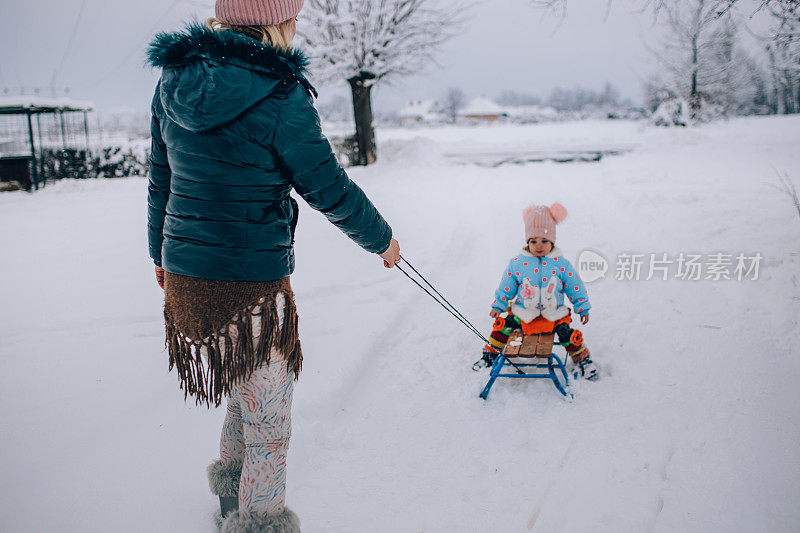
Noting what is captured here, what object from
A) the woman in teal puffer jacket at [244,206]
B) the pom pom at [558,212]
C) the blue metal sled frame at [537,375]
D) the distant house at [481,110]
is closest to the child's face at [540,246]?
the pom pom at [558,212]

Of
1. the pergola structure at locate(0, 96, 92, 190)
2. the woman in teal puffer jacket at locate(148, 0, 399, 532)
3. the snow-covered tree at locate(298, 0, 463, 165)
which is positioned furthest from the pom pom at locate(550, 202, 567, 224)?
the pergola structure at locate(0, 96, 92, 190)

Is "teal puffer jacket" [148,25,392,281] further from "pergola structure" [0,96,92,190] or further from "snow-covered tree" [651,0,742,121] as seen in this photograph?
"snow-covered tree" [651,0,742,121]

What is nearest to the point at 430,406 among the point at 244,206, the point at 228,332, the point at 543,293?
the point at 543,293

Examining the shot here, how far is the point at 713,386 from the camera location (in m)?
3.50

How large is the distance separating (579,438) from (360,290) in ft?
9.61

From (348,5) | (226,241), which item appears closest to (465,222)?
(226,241)

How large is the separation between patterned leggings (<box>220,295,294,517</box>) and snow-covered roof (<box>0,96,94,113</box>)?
47.8 feet

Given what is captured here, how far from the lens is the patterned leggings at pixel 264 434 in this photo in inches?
74.7

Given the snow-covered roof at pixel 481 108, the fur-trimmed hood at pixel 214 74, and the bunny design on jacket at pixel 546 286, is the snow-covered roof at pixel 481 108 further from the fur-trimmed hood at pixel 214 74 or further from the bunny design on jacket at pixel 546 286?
the fur-trimmed hood at pixel 214 74

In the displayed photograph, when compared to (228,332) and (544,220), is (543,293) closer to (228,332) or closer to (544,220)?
(544,220)

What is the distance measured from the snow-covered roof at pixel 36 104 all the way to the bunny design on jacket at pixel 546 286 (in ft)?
46.4

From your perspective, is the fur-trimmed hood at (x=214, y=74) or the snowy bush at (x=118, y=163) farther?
the snowy bush at (x=118, y=163)

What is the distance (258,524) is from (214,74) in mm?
1534

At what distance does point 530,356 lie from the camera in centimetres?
342
